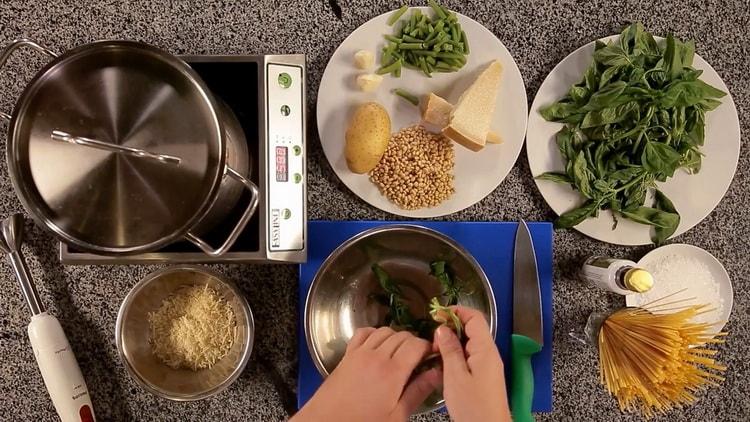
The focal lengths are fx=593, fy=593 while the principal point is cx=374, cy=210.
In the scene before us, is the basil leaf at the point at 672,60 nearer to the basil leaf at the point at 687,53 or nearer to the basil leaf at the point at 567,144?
the basil leaf at the point at 687,53

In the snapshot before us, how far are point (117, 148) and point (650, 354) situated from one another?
2.10 feet

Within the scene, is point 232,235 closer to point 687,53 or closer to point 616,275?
point 616,275

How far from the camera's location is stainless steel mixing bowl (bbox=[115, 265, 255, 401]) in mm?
744

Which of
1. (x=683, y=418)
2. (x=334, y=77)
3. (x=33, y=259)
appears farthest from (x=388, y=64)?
(x=683, y=418)

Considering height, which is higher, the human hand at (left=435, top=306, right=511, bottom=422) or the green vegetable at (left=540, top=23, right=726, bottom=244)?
the green vegetable at (left=540, top=23, right=726, bottom=244)

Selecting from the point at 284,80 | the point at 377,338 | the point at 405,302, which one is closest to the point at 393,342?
the point at 377,338

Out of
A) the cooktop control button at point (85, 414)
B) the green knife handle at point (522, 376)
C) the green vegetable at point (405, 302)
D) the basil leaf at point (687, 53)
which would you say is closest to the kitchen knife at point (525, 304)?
the green knife handle at point (522, 376)

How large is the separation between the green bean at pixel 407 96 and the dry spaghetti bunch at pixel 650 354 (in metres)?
0.39

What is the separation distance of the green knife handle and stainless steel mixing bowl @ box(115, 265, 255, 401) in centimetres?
36

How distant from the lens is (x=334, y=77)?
0.83m

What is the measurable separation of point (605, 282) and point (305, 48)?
53cm

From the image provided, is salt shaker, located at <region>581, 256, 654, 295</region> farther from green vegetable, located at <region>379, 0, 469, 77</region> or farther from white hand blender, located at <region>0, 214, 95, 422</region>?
white hand blender, located at <region>0, 214, 95, 422</region>

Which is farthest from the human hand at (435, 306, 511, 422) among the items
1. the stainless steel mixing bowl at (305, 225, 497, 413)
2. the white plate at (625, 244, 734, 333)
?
the white plate at (625, 244, 734, 333)

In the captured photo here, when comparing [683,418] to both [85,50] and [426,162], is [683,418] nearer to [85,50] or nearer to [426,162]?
[426,162]
